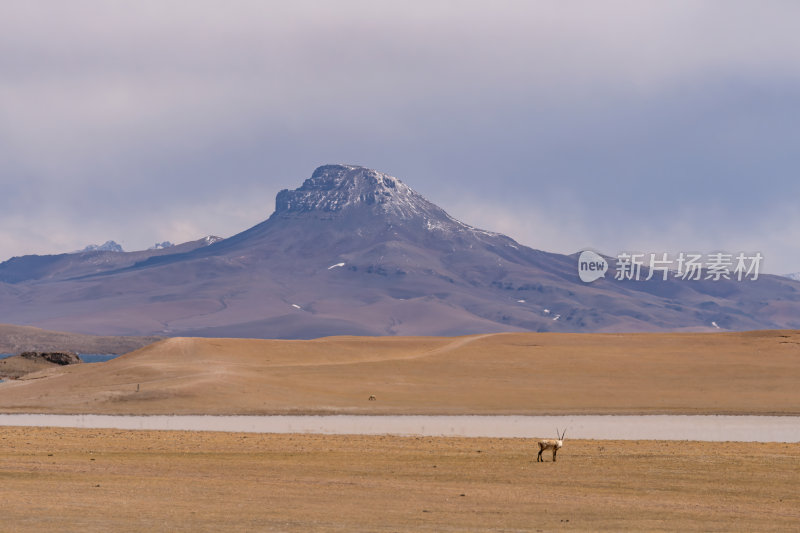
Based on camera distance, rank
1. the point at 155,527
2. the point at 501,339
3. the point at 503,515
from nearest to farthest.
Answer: the point at 155,527 → the point at 503,515 → the point at 501,339

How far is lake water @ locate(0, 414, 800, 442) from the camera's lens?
48000mm

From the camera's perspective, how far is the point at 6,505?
22.8m

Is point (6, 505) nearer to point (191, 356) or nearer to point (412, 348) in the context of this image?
point (191, 356)

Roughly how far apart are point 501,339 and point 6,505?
251 feet

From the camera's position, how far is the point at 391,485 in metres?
27.9

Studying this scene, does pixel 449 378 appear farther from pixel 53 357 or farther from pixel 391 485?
pixel 53 357

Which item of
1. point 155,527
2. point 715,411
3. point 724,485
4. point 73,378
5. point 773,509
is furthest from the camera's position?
point 73,378

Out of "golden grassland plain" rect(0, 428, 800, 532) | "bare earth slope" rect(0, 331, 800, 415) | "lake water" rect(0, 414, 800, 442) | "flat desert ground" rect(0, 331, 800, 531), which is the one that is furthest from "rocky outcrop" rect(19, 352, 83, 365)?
"golden grassland plain" rect(0, 428, 800, 532)

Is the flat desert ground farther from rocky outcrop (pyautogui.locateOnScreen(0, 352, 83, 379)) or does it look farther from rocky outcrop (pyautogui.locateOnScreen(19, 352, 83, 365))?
rocky outcrop (pyautogui.locateOnScreen(19, 352, 83, 365))

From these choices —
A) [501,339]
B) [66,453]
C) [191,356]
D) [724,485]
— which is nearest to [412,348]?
[501,339]

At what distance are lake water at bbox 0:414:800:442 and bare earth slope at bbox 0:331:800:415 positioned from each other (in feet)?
10.6

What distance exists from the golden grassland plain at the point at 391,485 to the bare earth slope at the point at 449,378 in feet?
71.8

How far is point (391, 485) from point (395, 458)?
7.15 meters

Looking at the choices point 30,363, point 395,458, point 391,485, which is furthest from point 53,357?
point 391,485
